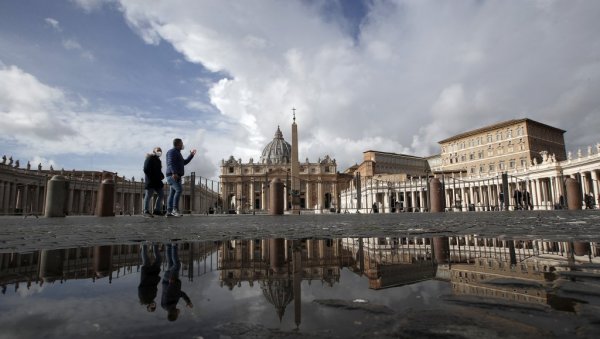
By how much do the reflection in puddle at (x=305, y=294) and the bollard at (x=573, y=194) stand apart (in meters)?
21.3

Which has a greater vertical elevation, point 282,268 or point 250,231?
point 250,231

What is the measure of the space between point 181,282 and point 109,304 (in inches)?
16.2

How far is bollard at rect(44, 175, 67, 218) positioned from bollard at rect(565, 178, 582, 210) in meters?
23.7

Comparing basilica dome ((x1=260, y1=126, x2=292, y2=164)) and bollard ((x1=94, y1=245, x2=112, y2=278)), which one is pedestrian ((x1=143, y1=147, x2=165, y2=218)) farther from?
basilica dome ((x1=260, y1=126, x2=292, y2=164))

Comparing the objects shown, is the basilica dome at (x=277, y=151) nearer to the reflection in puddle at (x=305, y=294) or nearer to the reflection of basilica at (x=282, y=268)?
the reflection of basilica at (x=282, y=268)

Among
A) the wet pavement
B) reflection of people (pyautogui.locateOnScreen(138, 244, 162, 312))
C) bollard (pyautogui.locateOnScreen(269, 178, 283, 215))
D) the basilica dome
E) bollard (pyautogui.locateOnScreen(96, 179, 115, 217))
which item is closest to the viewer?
the wet pavement

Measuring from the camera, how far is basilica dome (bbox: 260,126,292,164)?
4242 inches

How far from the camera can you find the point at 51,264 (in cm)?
250

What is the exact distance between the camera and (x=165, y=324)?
1176mm

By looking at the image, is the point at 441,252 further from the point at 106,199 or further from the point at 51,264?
the point at 106,199

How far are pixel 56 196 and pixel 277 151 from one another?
322 ft

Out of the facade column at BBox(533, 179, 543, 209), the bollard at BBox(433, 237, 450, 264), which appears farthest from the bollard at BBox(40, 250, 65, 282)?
the facade column at BBox(533, 179, 543, 209)

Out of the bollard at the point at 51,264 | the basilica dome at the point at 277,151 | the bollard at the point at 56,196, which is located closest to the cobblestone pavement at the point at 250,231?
the bollard at the point at 51,264

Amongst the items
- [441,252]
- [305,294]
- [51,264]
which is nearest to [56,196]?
[51,264]
